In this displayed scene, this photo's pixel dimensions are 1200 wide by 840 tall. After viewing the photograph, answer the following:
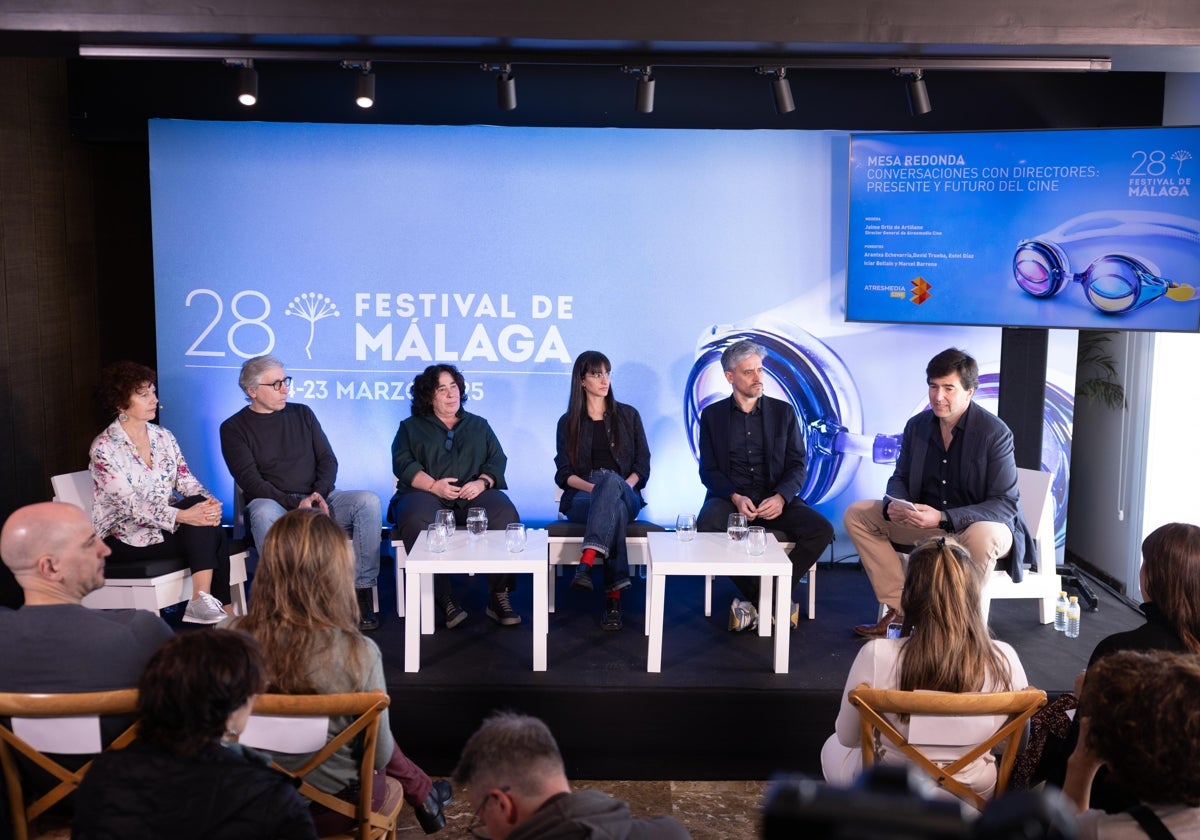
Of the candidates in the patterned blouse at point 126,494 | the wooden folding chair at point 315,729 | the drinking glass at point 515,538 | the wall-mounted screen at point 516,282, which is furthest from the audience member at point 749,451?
the wooden folding chair at point 315,729

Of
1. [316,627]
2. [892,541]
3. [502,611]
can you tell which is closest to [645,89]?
[892,541]

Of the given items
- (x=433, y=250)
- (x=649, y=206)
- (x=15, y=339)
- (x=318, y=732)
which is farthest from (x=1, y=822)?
(x=649, y=206)

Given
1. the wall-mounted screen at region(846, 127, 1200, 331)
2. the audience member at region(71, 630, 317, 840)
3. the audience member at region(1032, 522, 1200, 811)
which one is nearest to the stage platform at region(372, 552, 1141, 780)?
the audience member at region(1032, 522, 1200, 811)

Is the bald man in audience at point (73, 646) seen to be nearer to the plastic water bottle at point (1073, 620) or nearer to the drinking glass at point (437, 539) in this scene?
the drinking glass at point (437, 539)

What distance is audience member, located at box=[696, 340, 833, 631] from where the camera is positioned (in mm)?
4953

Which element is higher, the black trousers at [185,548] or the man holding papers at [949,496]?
the man holding papers at [949,496]

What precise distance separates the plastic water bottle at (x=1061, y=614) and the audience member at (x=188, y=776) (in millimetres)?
3741

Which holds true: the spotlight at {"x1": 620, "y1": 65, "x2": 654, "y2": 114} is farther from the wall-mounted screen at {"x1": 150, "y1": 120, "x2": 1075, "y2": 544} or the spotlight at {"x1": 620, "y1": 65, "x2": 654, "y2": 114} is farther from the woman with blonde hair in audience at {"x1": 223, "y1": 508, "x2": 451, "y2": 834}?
the woman with blonde hair in audience at {"x1": 223, "y1": 508, "x2": 451, "y2": 834}

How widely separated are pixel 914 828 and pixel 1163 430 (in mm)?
5375

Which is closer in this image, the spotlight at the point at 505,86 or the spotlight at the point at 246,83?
the spotlight at the point at 246,83

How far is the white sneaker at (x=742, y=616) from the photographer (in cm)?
466

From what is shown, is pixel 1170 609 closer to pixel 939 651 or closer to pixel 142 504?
pixel 939 651

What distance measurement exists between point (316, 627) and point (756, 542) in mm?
2070

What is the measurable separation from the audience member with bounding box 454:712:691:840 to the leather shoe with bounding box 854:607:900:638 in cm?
290
